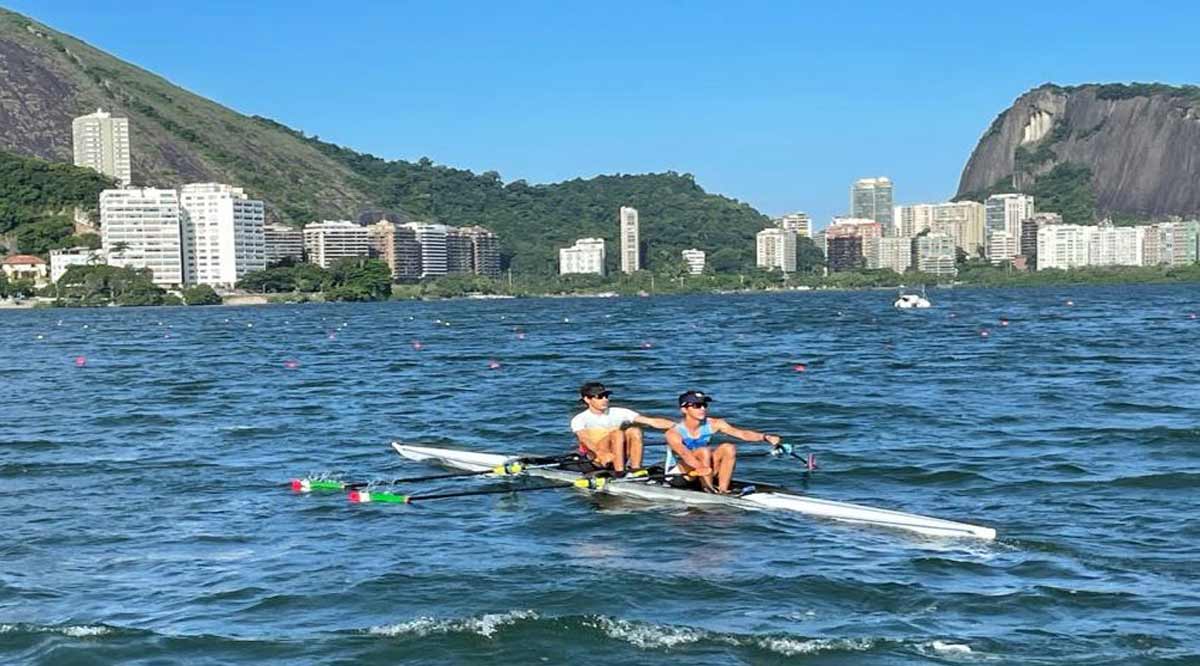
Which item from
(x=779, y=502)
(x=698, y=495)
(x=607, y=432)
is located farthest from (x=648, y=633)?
(x=607, y=432)

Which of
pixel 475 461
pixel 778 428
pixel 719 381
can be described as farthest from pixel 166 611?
pixel 719 381

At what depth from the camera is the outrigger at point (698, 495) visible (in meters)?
15.8

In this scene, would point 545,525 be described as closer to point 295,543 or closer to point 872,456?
point 295,543

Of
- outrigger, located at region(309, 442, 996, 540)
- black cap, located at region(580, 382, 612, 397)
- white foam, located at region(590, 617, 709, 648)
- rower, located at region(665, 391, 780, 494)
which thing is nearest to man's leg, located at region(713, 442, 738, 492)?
rower, located at region(665, 391, 780, 494)

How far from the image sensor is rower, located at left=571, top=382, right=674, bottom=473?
19.4 metres

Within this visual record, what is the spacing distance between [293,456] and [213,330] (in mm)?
75461

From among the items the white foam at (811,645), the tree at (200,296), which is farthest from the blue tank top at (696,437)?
the tree at (200,296)

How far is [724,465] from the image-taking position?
59.2ft

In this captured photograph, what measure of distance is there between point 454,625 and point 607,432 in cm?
767

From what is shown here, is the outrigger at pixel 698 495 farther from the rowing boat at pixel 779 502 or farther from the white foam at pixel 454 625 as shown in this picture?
the white foam at pixel 454 625

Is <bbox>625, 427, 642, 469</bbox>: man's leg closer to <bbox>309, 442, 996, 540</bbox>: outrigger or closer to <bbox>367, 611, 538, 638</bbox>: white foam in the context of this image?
<bbox>309, 442, 996, 540</bbox>: outrigger

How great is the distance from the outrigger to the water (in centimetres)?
26

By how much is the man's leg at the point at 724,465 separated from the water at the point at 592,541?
802 millimetres

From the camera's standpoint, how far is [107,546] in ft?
52.7
